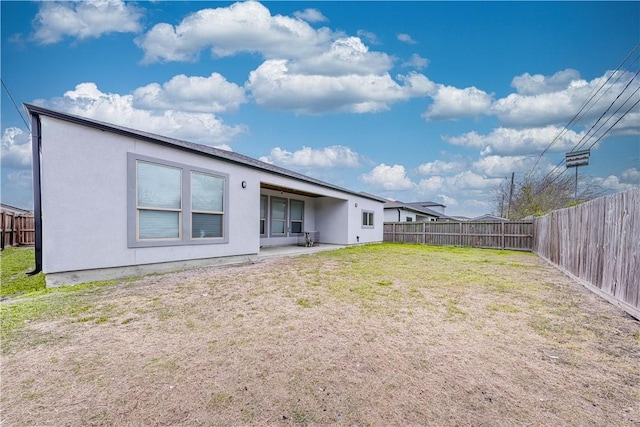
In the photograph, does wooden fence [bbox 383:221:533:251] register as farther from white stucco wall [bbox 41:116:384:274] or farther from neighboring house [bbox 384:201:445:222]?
white stucco wall [bbox 41:116:384:274]

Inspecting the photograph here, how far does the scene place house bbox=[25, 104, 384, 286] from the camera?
5.38m

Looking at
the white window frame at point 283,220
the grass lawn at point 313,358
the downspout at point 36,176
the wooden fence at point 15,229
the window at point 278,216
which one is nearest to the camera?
the grass lawn at point 313,358

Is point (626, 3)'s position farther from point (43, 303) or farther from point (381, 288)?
point (43, 303)

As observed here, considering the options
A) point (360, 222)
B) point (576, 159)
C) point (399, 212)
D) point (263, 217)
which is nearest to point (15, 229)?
point (263, 217)

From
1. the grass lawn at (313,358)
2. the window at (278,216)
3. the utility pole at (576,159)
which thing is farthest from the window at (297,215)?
the utility pole at (576,159)

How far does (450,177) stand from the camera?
1013 inches

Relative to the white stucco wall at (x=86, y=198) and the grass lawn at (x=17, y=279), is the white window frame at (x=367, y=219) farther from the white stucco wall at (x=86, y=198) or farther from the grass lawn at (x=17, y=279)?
the grass lawn at (x=17, y=279)

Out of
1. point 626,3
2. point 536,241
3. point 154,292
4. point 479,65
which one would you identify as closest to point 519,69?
point 479,65

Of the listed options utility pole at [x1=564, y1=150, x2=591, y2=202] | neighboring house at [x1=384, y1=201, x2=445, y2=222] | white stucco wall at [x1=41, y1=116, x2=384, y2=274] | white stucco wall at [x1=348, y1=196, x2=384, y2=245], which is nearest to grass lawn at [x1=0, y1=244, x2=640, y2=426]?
white stucco wall at [x1=41, y1=116, x2=384, y2=274]

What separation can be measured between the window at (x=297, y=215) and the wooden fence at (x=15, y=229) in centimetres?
1198

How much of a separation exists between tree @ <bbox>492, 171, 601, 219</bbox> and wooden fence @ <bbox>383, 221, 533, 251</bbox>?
562 centimetres

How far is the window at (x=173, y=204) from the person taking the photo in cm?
642

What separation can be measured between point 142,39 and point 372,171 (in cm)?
1780

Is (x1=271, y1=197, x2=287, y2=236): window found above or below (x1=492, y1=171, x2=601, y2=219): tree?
below
